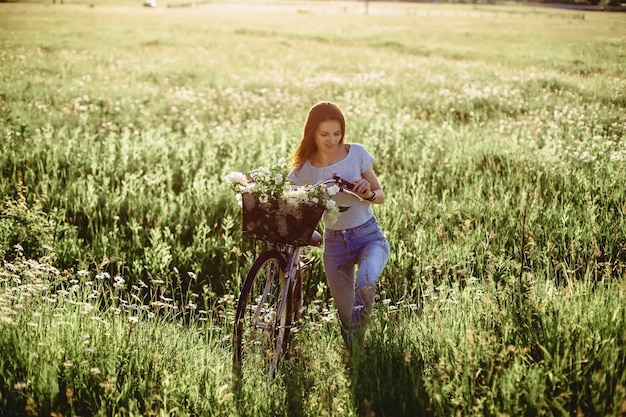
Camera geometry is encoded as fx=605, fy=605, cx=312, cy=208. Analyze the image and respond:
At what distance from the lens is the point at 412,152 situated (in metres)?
8.31

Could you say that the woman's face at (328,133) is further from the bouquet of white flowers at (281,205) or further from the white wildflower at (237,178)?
the white wildflower at (237,178)

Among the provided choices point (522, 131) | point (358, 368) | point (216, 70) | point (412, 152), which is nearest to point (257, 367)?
point (358, 368)

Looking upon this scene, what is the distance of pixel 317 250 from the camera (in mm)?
5961

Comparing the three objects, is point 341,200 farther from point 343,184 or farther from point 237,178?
point 237,178

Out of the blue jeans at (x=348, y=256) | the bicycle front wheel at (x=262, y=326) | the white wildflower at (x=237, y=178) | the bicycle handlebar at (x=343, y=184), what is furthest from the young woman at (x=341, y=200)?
the white wildflower at (x=237, y=178)

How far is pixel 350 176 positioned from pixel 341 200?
0.63ft

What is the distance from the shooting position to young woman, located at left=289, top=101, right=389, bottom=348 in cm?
429

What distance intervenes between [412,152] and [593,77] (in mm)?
3649

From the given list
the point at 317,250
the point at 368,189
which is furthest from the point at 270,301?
the point at 317,250

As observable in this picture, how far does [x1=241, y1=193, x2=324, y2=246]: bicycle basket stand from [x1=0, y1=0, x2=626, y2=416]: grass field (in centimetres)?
79

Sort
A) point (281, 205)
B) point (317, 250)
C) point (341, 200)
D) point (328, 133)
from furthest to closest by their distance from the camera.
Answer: point (317, 250), point (341, 200), point (328, 133), point (281, 205)

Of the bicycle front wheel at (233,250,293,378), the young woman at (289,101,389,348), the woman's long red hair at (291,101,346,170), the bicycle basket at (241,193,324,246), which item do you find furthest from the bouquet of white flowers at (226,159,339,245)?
the woman's long red hair at (291,101,346,170)

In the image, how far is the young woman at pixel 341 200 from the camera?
4293 millimetres

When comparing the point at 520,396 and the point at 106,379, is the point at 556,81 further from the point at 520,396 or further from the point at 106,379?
the point at 106,379
